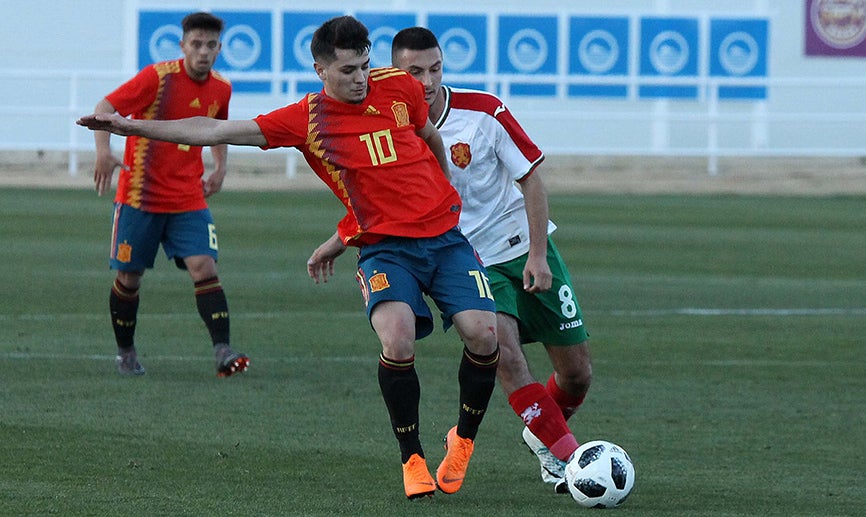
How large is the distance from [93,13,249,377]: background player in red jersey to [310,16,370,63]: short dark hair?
10.5 feet

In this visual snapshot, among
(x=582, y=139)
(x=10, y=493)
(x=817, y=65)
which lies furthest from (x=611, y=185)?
(x=10, y=493)

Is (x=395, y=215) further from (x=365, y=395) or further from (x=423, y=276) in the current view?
(x=365, y=395)

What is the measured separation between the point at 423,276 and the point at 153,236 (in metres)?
3.56

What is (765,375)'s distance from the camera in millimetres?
9445

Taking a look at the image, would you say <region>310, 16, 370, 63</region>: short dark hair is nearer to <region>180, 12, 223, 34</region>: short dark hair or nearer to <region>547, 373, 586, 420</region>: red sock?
<region>547, 373, 586, 420</region>: red sock

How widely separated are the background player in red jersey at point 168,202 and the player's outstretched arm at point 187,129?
129 inches

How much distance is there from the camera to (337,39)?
596cm

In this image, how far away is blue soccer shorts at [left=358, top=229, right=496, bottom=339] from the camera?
19.8ft

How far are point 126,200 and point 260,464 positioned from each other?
320cm

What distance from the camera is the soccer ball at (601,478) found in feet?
19.2

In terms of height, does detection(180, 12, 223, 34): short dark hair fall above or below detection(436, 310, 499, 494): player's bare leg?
above

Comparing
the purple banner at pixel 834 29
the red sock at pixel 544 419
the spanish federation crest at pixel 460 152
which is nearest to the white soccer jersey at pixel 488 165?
the spanish federation crest at pixel 460 152

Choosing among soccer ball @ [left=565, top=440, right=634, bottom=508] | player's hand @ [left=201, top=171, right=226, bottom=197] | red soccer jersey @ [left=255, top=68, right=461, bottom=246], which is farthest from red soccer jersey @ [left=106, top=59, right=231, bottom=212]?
soccer ball @ [left=565, top=440, right=634, bottom=508]

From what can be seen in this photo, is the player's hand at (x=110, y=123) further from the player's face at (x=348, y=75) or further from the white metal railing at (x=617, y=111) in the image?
the white metal railing at (x=617, y=111)
